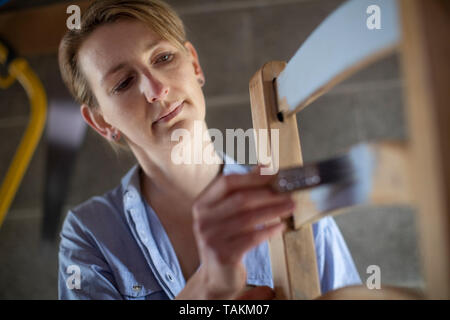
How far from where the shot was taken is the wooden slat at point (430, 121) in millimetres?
248

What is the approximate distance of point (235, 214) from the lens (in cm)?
33

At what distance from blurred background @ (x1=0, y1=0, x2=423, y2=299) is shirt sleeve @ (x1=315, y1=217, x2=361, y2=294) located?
1.13ft

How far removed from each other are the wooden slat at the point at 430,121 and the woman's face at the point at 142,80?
0.39 m

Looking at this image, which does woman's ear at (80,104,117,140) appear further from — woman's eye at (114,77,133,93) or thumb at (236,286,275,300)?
thumb at (236,286,275,300)

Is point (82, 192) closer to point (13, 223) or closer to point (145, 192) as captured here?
point (13, 223)

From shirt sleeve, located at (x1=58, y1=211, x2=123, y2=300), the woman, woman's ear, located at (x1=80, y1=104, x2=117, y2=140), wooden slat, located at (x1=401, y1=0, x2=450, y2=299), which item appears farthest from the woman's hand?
woman's ear, located at (x1=80, y1=104, x2=117, y2=140)

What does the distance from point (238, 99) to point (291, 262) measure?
65 centimetres

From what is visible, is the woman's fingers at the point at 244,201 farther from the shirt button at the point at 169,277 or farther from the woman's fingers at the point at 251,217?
the shirt button at the point at 169,277

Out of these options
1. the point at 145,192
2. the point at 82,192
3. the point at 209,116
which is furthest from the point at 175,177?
the point at 82,192

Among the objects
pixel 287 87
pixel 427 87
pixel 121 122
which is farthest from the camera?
pixel 121 122

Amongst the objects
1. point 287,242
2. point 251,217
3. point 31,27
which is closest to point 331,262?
point 287,242

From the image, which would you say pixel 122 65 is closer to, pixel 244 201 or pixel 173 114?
pixel 173 114
